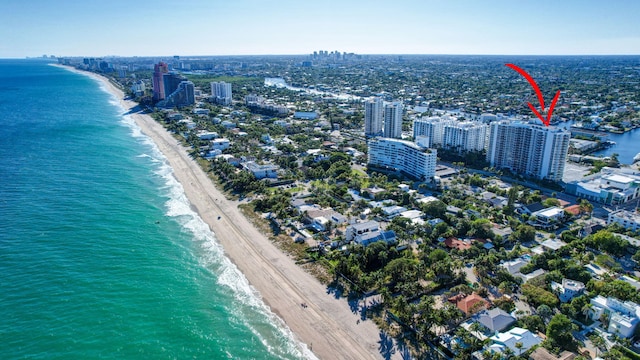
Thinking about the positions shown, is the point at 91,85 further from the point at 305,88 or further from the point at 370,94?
the point at 370,94

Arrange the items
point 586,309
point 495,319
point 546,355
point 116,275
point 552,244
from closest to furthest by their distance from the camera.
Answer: point 546,355 → point 495,319 → point 586,309 → point 116,275 → point 552,244

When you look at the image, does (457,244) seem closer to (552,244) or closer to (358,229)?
(552,244)

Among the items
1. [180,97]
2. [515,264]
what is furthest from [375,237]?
[180,97]

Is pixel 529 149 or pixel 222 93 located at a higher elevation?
pixel 222 93

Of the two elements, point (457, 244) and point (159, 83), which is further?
point (159, 83)

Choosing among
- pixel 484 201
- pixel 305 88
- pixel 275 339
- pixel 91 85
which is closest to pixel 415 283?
pixel 275 339

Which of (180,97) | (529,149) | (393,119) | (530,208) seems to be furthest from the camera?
(180,97)

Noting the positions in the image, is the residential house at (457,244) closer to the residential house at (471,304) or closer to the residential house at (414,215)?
the residential house at (414,215)
